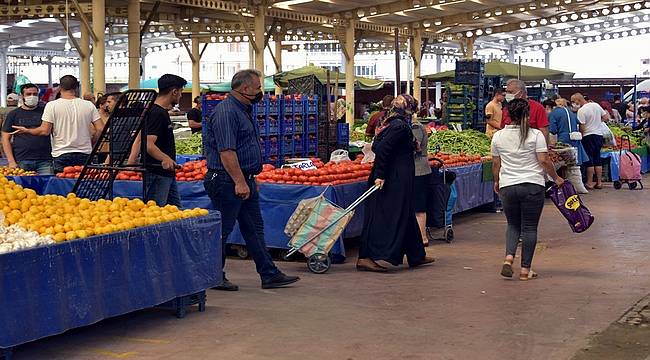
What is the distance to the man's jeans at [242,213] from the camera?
771 centimetres

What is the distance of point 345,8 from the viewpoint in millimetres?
28562

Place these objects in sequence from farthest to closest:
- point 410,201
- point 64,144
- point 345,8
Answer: point 345,8, point 64,144, point 410,201

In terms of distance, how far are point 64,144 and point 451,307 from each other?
445cm

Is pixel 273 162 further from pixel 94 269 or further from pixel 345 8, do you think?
pixel 345 8

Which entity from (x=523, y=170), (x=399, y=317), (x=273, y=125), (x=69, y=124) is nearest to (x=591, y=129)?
(x=273, y=125)

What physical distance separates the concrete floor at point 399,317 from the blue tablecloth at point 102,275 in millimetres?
256

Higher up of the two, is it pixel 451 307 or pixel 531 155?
pixel 531 155

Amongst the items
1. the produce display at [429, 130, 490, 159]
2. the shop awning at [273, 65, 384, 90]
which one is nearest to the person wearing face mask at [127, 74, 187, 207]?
the produce display at [429, 130, 490, 159]

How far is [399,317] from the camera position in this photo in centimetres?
708

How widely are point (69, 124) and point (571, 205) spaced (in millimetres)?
4737

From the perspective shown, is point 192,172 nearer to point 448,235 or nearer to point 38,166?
point 38,166

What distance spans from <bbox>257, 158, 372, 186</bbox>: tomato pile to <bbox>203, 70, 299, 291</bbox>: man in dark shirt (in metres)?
1.83

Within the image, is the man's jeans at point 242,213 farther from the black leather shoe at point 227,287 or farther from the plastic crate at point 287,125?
the plastic crate at point 287,125

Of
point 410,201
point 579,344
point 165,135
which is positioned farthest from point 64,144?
point 579,344
